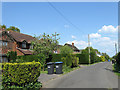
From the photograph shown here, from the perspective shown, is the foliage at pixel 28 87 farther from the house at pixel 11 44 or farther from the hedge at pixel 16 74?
the house at pixel 11 44

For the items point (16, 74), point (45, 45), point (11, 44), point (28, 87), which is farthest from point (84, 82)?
point (11, 44)

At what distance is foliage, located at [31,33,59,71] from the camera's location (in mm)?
18484

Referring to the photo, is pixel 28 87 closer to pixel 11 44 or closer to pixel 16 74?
pixel 16 74

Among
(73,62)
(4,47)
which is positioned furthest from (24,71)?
(4,47)

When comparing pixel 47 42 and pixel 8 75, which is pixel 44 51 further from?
pixel 8 75

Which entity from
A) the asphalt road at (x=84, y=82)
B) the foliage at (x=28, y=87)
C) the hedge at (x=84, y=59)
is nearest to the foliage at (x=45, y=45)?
the asphalt road at (x=84, y=82)

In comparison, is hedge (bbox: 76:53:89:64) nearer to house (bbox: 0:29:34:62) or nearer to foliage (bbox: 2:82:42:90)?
house (bbox: 0:29:34:62)

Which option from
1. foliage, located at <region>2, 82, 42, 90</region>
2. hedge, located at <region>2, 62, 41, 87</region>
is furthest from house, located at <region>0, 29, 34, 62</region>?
foliage, located at <region>2, 82, 42, 90</region>

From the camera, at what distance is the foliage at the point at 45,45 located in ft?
60.6

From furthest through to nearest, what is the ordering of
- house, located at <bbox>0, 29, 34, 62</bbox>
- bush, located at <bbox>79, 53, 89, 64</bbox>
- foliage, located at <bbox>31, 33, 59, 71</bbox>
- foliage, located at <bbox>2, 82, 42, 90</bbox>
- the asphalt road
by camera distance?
bush, located at <bbox>79, 53, 89, 64</bbox>
house, located at <bbox>0, 29, 34, 62</bbox>
foliage, located at <bbox>31, 33, 59, 71</bbox>
the asphalt road
foliage, located at <bbox>2, 82, 42, 90</bbox>

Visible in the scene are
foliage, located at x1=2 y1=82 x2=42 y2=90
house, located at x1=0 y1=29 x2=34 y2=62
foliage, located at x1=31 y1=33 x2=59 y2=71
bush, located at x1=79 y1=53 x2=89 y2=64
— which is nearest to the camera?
foliage, located at x1=2 y1=82 x2=42 y2=90

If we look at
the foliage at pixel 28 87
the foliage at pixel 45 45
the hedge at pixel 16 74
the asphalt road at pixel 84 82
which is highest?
the foliage at pixel 45 45

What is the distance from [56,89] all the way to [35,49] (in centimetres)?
1164

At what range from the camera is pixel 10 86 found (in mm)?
7664
